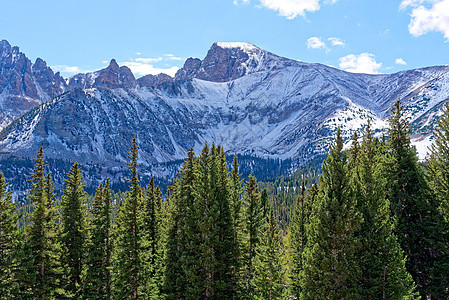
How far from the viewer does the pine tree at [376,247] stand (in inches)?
926

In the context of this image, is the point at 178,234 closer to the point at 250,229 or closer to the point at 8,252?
the point at 250,229

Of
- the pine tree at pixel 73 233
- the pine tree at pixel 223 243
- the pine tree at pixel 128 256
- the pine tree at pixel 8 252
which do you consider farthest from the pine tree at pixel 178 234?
the pine tree at pixel 8 252

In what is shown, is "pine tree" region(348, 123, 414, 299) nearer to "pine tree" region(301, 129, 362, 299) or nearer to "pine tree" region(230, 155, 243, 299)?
"pine tree" region(301, 129, 362, 299)

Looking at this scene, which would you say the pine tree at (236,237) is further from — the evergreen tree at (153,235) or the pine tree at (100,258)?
the pine tree at (100,258)

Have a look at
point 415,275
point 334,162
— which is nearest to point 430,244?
point 415,275

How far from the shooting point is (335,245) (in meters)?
23.7

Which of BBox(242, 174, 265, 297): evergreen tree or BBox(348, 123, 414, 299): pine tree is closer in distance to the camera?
BBox(348, 123, 414, 299): pine tree

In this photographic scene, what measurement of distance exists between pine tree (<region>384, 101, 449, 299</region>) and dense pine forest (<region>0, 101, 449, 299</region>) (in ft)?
0.31

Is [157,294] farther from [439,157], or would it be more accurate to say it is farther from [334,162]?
[439,157]

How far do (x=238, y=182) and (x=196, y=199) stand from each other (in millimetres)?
6632

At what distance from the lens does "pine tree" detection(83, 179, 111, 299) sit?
3881 cm

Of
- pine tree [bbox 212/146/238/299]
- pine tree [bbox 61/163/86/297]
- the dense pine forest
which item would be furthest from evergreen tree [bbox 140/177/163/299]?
pine tree [bbox 212/146/238/299]

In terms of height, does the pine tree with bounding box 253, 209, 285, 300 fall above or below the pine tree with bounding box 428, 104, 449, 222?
below

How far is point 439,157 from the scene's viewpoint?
2941 cm
